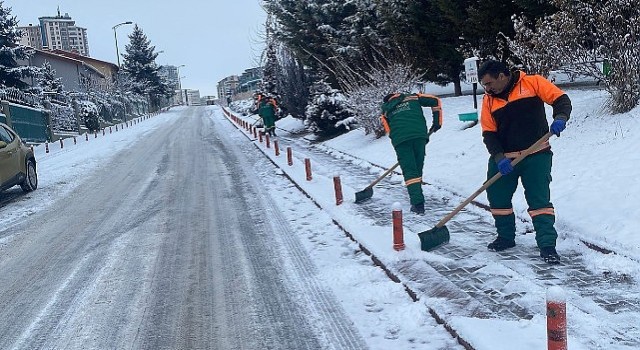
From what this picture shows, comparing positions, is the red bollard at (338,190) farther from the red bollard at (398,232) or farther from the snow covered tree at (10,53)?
the snow covered tree at (10,53)

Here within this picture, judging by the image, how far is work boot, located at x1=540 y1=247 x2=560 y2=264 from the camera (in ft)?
17.4

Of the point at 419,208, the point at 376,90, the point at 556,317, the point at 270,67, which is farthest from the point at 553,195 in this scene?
the point at 270,67

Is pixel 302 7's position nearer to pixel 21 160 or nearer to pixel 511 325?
pixel 21 160

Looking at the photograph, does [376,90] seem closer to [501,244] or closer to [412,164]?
[412,164]

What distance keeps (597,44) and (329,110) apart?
11121mm

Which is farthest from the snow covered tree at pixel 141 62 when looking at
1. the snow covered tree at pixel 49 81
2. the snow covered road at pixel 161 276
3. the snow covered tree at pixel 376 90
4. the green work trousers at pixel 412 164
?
the green work trousers at pixel 412 164

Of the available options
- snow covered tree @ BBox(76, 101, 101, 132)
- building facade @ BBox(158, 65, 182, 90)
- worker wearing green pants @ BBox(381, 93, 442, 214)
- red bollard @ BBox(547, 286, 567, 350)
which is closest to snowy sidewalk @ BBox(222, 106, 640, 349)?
worker wearing green pants @ BBox(381, 93, 442, 214)

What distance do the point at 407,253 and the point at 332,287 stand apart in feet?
3.34

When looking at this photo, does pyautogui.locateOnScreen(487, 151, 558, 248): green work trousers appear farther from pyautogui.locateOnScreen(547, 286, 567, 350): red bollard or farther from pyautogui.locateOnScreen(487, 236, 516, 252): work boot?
pyautogui.locateOnScreen(547, 286, 567, 350): red bollard

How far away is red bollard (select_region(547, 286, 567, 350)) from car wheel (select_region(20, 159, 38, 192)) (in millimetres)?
12088

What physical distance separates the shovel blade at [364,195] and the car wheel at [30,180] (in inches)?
307

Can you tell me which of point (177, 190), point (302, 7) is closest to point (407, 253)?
point (177, 190)

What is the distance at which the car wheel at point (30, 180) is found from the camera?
12.6 metres

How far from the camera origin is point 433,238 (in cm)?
611
